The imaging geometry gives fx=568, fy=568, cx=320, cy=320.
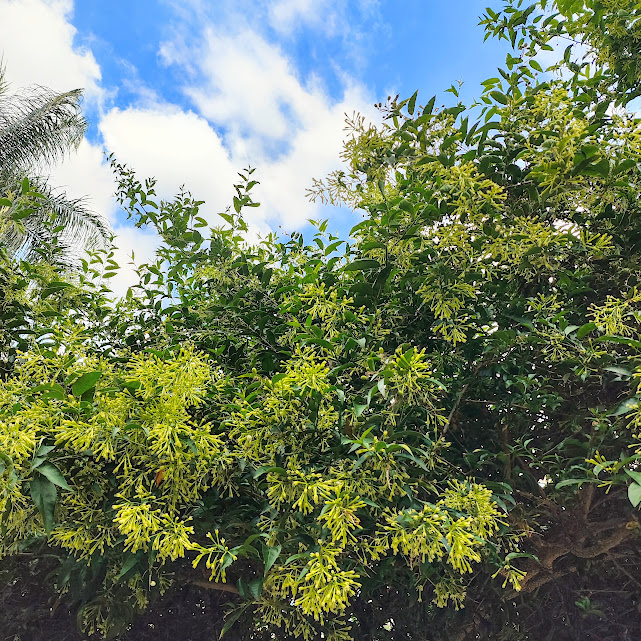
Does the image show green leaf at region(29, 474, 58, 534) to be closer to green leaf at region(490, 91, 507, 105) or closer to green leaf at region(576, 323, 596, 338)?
green leaf at region(576, 323, 596, 338)

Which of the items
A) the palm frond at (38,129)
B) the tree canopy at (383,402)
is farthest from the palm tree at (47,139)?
the tree canopy at (383,402)

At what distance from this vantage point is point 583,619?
2.11m

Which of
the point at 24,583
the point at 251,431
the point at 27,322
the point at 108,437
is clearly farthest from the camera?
the point at 24,583

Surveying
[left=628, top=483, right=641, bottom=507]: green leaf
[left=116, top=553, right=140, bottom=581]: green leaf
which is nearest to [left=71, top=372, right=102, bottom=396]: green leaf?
[left=116, top=553, right=140, bottom=581]: green leaf

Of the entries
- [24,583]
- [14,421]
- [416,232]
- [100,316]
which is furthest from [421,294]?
[24,583]

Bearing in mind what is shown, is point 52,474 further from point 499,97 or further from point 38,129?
point 38,129

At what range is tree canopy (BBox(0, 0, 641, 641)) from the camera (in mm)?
1385

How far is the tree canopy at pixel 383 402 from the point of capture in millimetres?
1385

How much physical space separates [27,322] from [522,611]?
81.9 inches

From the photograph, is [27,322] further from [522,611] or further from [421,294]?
[522,611]

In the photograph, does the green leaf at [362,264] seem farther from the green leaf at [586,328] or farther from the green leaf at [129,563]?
the green leaf at [129,563]

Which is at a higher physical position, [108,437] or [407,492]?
[407,492]

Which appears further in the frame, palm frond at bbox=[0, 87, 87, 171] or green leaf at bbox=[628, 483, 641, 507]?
palm frond at bbox=[0, 87, 87, 171]

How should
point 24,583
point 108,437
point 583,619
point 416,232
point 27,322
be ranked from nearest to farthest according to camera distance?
point 108,437, point 416,232, point 27,322, point 583,619, point 24,583
